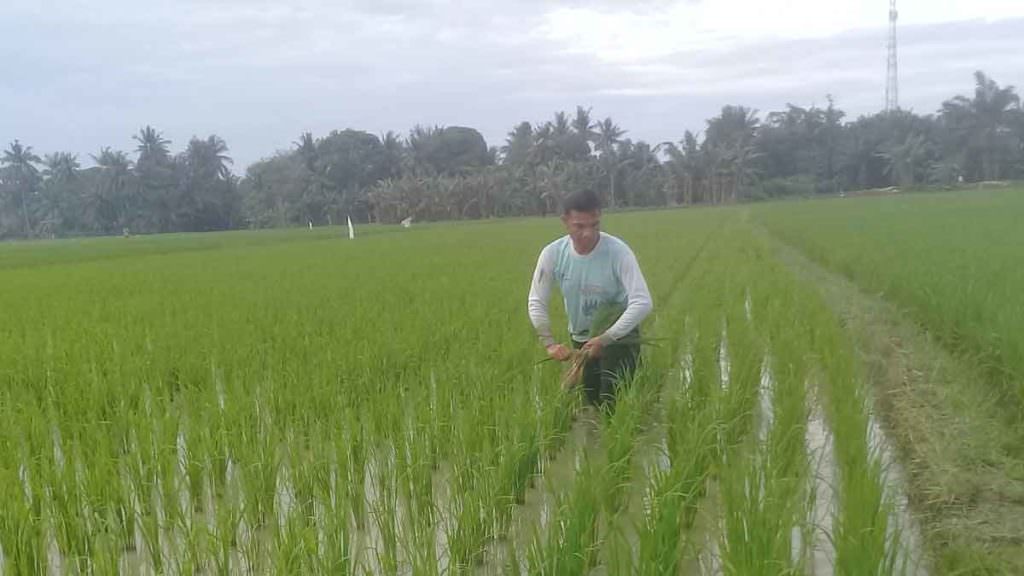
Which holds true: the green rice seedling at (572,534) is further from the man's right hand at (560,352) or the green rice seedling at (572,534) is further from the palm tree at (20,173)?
the palm tree at (20,173)

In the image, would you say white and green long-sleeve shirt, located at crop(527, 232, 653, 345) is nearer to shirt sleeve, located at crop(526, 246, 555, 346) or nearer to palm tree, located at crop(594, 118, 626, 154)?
shirt sleeve, located at crop(526, 246, 555, 346)

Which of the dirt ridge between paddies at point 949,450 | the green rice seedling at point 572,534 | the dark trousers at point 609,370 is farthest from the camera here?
the dark trousers at point 609,370

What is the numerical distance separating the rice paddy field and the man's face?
2.08 ft

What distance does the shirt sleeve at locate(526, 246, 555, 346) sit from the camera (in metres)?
3.60

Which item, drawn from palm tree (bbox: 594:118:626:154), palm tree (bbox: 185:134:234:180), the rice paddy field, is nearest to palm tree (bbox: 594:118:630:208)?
palm tree (bbox: 594:118:626:154)

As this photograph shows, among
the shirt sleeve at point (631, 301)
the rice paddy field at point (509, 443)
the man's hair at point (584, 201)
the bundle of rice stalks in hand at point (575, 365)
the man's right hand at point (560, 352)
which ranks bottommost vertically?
the rice paddy field at point (509, 443)

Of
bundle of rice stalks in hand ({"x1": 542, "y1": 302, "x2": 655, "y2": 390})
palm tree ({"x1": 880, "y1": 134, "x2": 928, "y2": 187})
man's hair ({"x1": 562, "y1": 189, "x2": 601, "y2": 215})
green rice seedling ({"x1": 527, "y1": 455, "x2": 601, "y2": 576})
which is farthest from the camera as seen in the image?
palm tree ({"x1": 880, "y1": 134, "x2": 928, "y2": 187})

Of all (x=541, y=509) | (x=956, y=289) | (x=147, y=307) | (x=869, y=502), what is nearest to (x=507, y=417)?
(x=541, y=509)

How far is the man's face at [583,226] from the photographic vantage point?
10.8 ft

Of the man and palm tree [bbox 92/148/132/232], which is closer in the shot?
the man

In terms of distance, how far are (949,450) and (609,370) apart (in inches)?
53.0

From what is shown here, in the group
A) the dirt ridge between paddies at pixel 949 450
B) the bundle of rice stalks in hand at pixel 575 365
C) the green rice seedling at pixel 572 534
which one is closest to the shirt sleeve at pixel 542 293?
the bundle of rice stalks in hand at pixel 575 365

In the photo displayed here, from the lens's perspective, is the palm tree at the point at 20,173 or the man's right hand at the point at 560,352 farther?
the palm tree at the point at 20,173

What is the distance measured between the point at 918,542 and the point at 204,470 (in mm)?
2295
